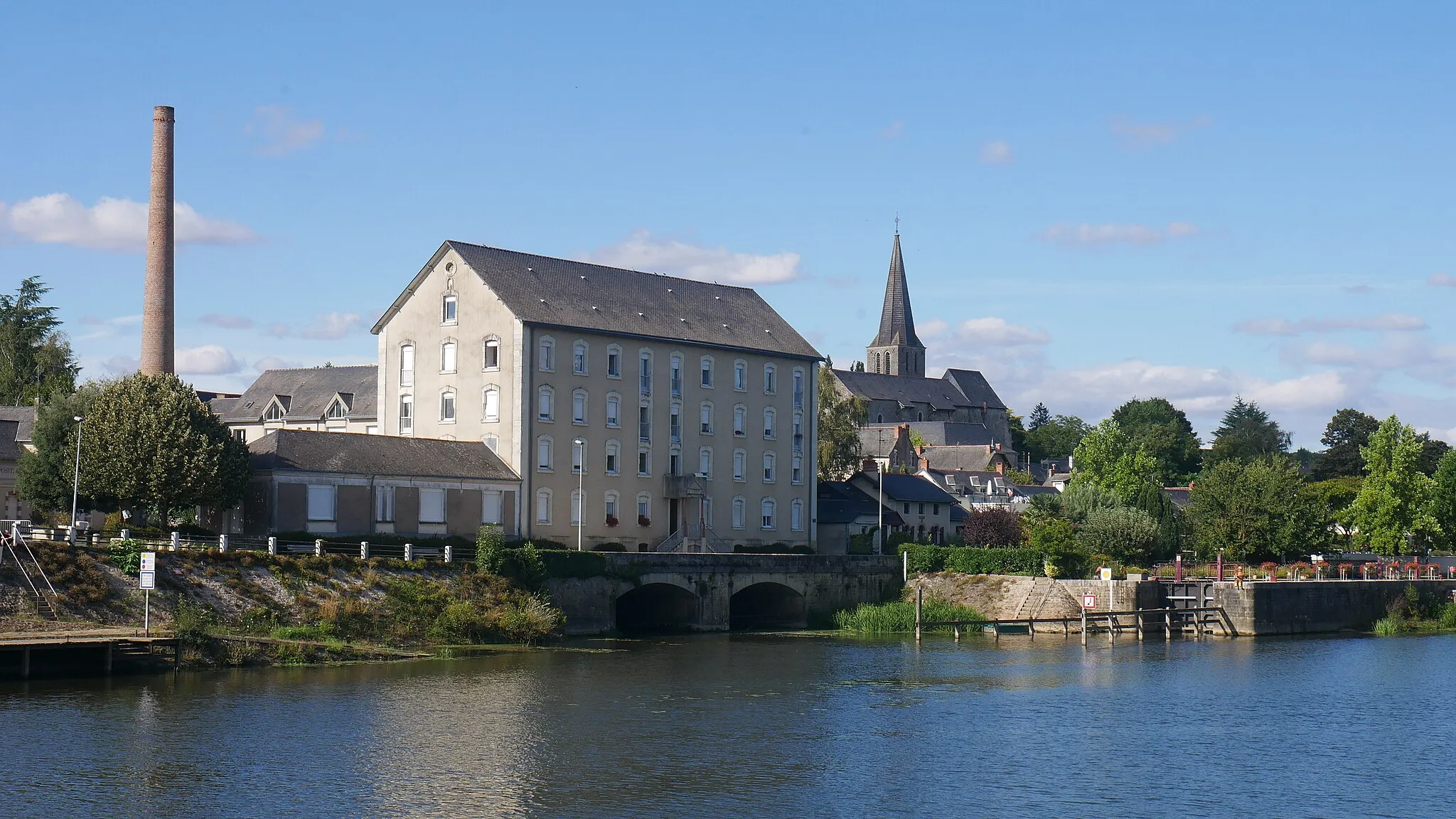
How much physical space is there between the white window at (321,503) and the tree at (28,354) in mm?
49986

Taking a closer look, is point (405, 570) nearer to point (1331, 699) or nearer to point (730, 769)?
point (730, 769)

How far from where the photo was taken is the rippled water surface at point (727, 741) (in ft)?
110

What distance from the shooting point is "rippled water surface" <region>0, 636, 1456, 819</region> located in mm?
33469

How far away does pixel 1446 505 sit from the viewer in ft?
339

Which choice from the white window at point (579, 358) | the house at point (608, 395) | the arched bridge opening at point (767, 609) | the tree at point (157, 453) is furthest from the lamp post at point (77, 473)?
the arched bridge opening at point (767, 609)

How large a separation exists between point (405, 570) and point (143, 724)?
20813 millimetres

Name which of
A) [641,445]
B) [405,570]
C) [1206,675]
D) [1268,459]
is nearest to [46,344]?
[641,445]

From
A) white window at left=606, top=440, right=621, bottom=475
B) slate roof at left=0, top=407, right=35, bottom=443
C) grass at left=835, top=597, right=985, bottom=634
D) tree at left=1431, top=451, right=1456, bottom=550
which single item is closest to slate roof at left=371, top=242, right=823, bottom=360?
white window at left=606, top=440, right=621, bottom=475

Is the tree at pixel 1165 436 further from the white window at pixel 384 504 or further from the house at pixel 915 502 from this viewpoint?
the white window at pixel 384 504

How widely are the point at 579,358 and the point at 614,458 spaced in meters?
5.22

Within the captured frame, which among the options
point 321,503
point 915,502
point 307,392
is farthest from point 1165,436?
point 321,503

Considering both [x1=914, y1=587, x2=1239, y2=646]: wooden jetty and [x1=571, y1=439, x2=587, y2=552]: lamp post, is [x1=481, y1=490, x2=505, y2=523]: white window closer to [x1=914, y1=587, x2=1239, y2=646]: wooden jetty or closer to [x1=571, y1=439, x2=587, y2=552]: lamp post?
[x1=571, y1=439, x2=587, y2=552]: lamp post

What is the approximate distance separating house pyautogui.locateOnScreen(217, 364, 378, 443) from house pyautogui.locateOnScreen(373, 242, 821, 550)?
90.0 feet

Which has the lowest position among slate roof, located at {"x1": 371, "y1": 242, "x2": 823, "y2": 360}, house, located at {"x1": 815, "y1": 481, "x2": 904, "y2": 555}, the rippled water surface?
the rippled water surface
